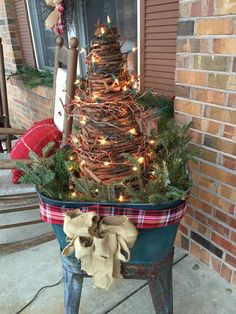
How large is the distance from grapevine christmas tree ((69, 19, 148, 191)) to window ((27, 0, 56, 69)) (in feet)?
6.32

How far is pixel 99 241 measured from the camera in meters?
0.86

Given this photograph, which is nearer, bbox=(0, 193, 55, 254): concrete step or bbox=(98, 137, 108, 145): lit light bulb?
bbox=(98, 137, 108, 145): lit light bulb

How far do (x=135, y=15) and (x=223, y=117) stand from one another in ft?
3.01

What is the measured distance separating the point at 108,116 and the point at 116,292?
863 millimetres

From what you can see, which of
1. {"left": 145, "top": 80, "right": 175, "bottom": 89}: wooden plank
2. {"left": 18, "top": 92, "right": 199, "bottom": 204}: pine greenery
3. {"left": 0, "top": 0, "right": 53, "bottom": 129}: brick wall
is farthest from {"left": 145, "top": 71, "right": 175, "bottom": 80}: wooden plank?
{"left": 0, "top": 0, "right": 53, "bottom": 129}: brick wall

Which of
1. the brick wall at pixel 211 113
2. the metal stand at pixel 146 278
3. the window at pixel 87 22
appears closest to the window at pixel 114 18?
the window at pixel 87 22

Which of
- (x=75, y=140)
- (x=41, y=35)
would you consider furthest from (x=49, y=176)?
(x=41, y=35)

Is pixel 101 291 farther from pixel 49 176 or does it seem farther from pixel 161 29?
pixel 161 29

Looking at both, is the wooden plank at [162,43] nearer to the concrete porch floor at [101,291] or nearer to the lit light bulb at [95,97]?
the lit light bulb at [95,97]

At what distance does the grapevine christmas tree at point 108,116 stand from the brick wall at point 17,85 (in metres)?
1.78

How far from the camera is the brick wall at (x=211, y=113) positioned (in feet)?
3.68

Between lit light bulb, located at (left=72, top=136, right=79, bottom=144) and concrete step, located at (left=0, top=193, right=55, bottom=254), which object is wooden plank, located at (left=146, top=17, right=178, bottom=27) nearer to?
lit light bulb, located at (left=72, top=136, right=79, bottom=144)

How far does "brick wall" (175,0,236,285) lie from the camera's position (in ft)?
3.68

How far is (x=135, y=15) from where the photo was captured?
69.3 inches
